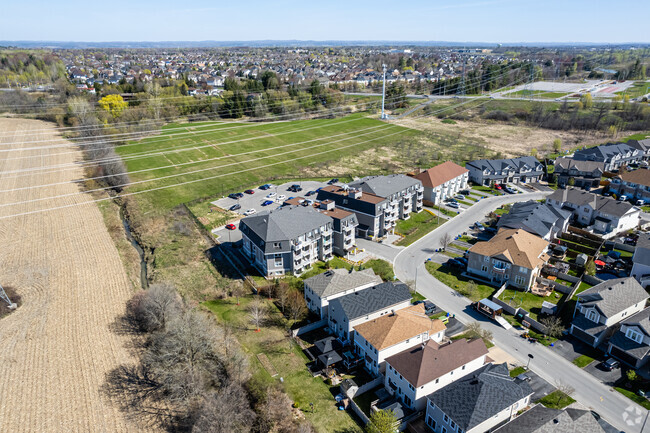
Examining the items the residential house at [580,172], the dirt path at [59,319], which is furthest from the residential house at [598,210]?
the dirt path at [59,319]

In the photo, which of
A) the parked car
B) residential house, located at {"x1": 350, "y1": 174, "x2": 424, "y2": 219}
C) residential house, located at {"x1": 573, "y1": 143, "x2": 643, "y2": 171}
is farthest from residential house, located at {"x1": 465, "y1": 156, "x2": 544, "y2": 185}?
the parked car

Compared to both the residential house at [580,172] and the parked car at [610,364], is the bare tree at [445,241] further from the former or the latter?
the residential house at [580,172]

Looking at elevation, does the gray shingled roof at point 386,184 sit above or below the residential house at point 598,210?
above

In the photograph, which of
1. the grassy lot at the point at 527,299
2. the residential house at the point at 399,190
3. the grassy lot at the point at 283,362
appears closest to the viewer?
the grassy lot at the point at 283,362

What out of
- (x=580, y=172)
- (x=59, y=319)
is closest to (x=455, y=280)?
(x=59, y=319)

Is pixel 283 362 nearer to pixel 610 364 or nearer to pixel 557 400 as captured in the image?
pixel 557 400

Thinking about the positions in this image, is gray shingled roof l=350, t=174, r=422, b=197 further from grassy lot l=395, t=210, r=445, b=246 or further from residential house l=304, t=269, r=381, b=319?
residential house l=304, t=269, r=381, b=319

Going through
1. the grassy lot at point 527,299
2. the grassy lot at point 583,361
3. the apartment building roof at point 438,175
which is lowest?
the grassy lot at point 583,361
